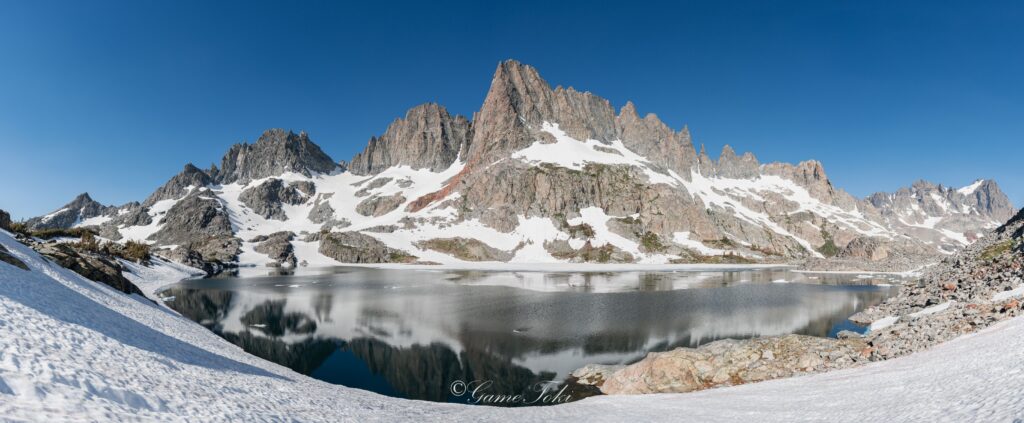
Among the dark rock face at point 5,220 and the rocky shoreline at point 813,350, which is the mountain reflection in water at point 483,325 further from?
the dark rock face at point 5,220

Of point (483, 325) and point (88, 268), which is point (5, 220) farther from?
point (483, 325)

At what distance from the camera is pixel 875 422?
12.8m

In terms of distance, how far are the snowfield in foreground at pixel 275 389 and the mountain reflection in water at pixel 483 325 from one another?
Result: 14.1 meters

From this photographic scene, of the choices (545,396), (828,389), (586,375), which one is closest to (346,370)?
(545,396)

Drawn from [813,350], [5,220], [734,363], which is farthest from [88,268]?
[813,350]

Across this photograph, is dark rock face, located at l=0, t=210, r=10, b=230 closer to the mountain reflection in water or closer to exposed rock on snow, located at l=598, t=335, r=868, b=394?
the mountain reflection in water

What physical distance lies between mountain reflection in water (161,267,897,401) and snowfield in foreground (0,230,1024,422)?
1412cm

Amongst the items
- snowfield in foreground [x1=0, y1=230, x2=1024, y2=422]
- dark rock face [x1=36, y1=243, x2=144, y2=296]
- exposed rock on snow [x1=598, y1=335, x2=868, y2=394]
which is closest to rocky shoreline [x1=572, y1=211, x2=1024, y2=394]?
exposed rock on snow [x1=598, y1=335, x2=868, y2=394]

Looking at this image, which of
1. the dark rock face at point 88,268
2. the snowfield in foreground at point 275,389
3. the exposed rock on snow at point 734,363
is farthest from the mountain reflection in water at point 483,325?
the snowfield in foreground at point 275,389

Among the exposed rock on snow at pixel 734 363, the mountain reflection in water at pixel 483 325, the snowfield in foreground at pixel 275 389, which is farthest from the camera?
the mountain reflection in water at pixel 483 325

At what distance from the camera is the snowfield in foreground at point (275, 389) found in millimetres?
10438

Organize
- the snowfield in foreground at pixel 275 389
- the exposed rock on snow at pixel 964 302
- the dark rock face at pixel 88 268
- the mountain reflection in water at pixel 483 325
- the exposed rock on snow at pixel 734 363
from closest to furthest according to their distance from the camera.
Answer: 1. the snowfield in foreground at pixel 275 389
2. the exposed rock on snow at pixel 964 302
3. the exposed rock on snow at pixel 734 363
4. the mountain reflection in water at pixel 483 325
5. the dark rock face at pixel 88 268

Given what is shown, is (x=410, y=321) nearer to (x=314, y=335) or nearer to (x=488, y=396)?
(x=314, y=335)

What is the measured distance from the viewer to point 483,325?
55.9 m
